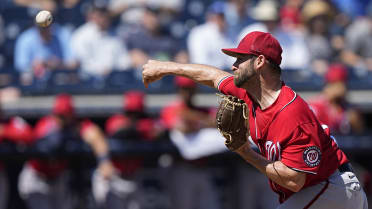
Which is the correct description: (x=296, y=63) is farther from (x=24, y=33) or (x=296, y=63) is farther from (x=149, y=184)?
(x=24, y=33)

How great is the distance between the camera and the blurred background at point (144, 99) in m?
7.95

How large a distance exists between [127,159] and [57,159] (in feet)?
2.42

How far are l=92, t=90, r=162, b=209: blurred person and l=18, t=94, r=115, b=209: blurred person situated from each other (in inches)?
5.8

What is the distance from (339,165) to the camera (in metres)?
4.61

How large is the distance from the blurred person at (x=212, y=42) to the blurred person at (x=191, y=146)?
723 millimetres

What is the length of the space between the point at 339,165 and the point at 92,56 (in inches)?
186

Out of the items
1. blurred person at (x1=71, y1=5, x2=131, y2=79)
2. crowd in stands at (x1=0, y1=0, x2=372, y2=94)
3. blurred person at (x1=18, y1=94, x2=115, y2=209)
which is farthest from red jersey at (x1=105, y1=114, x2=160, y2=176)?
blurred person at (x1=71, y1=5, x2=131, y2=79)

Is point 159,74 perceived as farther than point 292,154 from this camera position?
Yes

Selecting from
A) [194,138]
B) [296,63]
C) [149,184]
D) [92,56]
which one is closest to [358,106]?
[296,63]

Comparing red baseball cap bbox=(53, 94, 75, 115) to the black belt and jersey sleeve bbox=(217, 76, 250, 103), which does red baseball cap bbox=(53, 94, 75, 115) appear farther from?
the black belt

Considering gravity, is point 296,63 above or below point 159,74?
below

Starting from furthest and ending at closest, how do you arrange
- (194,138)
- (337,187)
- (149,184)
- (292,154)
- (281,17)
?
(281,17) → (149,184) → (194,138) → (337,187) → (292,154)

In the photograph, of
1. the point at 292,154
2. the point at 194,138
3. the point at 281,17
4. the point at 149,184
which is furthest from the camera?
the point at 281,17

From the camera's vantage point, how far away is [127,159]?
26.8 ft
